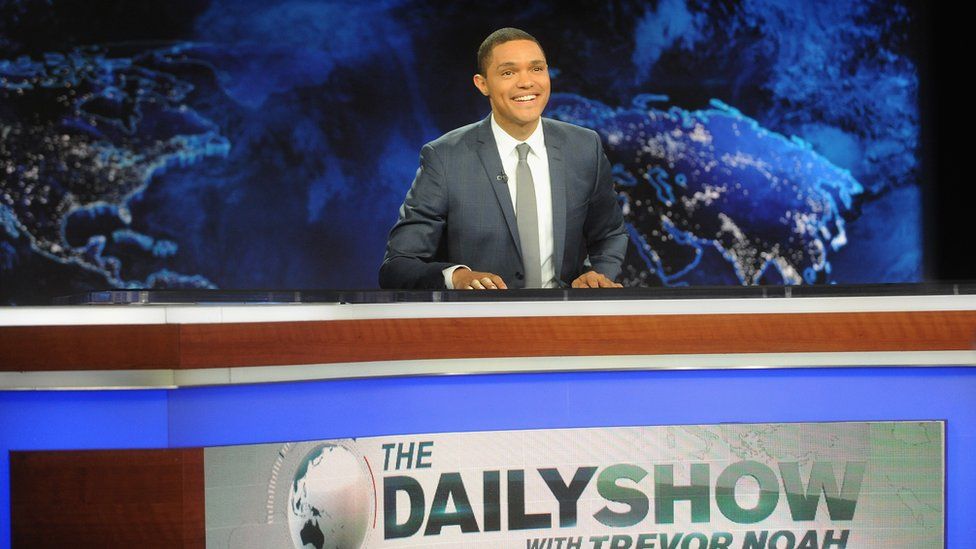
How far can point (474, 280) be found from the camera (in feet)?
6.37

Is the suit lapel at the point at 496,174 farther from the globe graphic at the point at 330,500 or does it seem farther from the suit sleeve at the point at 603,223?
the globe graphic at the point at 330,500

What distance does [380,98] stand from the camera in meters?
5.25

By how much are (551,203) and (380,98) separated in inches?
116

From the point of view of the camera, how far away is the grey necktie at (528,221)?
2.46 metres

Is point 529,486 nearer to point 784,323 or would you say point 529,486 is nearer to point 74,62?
point 784,323

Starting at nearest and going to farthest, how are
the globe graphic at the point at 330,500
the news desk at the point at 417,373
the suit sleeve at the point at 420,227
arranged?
the news desk at the point at 417,373 < the globe graphic at the point at 330,500 < the suit sleeve at the point at 420,227

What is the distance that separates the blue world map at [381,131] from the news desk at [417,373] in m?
3.49

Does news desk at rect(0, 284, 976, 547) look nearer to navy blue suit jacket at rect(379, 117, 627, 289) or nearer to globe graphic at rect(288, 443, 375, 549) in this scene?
globe graphic at rect(288, 443, 375, 549)

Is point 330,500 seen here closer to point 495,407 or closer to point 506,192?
point 495,407

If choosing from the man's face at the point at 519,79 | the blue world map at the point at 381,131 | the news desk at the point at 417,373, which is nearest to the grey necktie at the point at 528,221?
the man's face at the point at 519,79

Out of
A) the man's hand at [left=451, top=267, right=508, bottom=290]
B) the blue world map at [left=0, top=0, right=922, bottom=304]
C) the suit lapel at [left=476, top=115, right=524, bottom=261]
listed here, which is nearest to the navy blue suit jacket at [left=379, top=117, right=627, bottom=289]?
the suit lapel at [left=476, top=115, right=524, bottom=261]

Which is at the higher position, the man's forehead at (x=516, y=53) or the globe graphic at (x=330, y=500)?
the man's forehead at (x=516, y=53)

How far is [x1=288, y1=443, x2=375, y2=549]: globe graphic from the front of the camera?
4.87 ft

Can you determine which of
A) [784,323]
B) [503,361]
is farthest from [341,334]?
[784,323]
